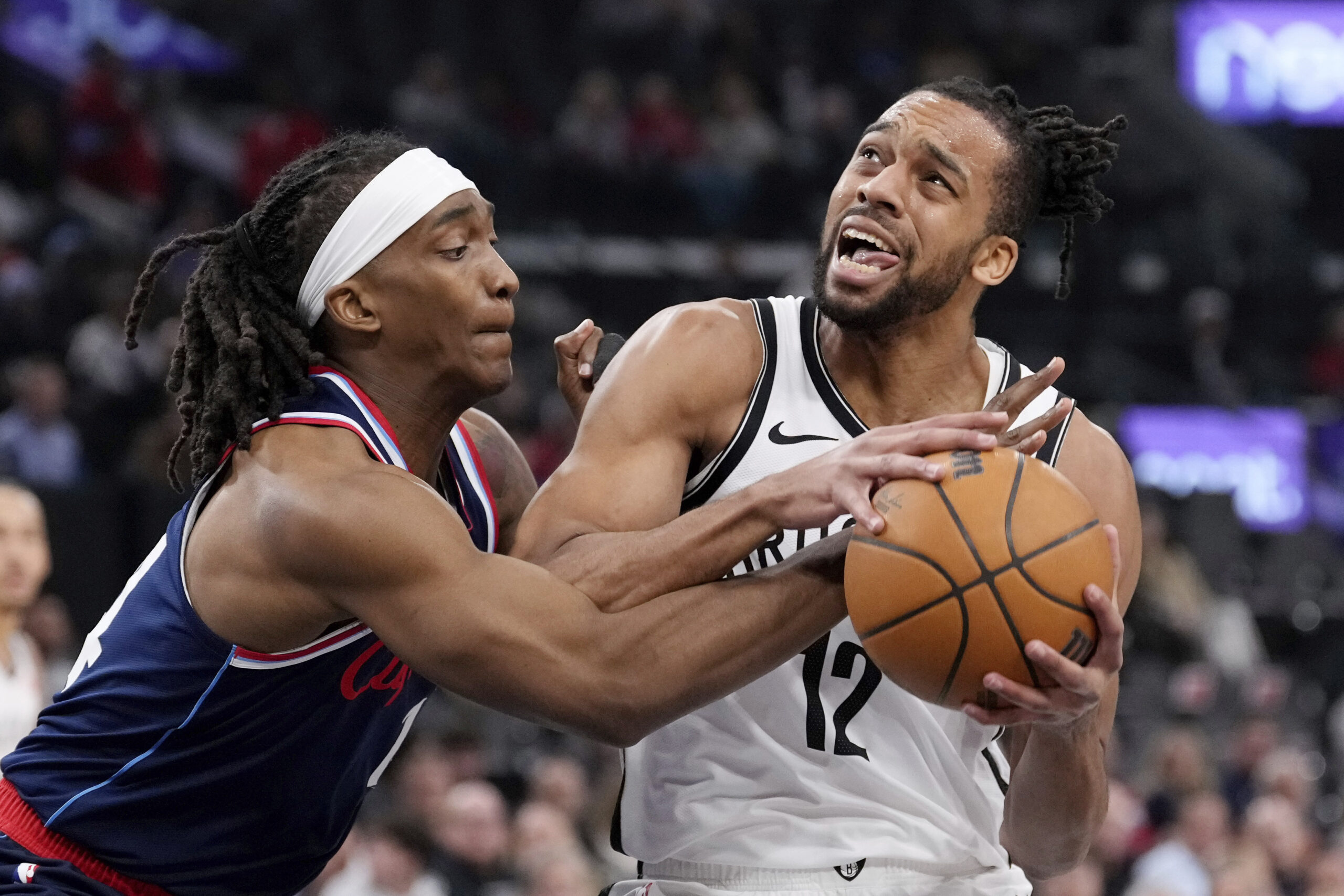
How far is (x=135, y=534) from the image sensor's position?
8.76 m

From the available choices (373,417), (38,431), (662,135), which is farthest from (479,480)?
(662,135)

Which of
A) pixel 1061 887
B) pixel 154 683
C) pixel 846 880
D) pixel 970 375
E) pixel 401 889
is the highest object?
pixel 970 375

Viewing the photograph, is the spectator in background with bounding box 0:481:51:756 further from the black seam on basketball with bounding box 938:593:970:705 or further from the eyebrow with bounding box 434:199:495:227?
the black seam on basketball with bounding box 938:593:970:705

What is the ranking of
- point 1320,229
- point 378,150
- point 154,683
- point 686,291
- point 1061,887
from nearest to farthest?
1. point 154,683
2. point 378,150
3. point 1061,887
4. point 686,291
5. point 1320,229

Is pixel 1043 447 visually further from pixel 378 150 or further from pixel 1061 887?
pixel 1061 887

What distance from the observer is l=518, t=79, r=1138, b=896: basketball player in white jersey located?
3434mm

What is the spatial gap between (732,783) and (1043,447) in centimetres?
97

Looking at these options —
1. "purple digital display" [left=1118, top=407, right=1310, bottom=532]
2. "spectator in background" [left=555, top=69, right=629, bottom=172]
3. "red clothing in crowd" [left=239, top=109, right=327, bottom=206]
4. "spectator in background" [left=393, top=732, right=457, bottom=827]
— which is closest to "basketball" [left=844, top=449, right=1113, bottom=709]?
"spectator in background" [left=393, top=732, right=457, bottom=827]

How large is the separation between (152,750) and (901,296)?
5.89ft

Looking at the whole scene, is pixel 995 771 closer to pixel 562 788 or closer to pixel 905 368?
pixel 905 368

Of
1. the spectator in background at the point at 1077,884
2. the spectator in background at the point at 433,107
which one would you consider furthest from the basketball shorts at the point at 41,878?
the spectator in background at the point at 433,107

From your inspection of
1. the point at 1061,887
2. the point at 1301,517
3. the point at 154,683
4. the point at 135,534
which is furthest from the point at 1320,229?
the point at 154,683

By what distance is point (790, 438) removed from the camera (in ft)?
Result: 11.8

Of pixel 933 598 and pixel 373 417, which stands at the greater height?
pixel 373 417
